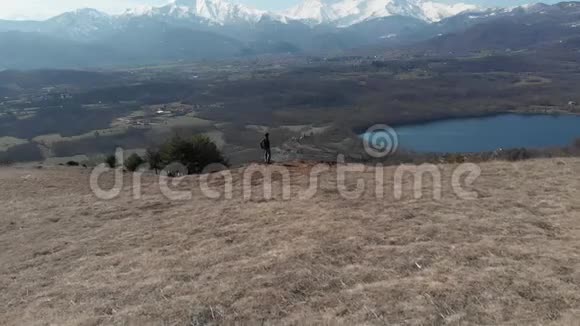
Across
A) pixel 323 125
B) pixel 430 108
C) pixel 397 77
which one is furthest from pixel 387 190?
pixel 397 77

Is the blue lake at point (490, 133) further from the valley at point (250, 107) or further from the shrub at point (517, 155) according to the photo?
the shrub at point (517, 155)

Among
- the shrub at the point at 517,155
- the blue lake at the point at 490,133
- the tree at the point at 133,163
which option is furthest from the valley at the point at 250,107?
the shrub at the point at 517,155

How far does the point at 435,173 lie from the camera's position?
1720 cm

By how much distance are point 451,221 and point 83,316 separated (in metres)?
8.25

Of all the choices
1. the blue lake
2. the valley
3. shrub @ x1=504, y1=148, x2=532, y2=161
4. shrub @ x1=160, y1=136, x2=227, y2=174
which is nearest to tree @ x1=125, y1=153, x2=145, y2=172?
shrub @ x1=160, y1=136, x2=227, y2=174

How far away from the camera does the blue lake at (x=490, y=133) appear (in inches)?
3280

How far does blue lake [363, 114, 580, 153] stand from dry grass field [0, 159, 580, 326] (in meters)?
65.2

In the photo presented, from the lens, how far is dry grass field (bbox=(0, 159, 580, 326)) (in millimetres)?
7941

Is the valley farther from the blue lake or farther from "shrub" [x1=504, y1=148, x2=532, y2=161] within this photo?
"shrub" [x1=504, y1=148, x2=532, y2=161]

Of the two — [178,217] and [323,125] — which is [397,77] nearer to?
[323,125]

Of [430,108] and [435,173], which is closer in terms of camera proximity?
[435,173]

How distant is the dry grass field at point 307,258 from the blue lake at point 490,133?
2568 inches

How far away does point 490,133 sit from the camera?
97.1 m

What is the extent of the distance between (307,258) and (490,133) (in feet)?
315
